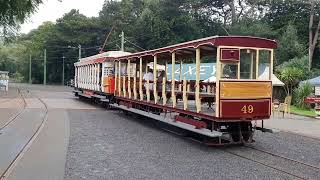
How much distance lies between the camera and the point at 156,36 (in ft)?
211

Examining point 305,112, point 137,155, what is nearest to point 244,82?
point 137,155

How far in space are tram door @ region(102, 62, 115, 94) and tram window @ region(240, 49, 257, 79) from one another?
1286 cm

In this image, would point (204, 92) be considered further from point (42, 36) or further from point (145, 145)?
point (42, 36)

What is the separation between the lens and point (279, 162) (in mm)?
11352

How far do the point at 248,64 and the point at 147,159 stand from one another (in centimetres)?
424

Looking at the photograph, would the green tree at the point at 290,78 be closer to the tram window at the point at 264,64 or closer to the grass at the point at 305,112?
the grass at the point at 305,112

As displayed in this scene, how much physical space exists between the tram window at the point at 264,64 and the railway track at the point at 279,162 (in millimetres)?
2070

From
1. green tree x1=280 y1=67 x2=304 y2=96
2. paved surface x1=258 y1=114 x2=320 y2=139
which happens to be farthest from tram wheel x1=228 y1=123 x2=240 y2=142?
green tree x1=280 y1=67 x2=304 y2=96

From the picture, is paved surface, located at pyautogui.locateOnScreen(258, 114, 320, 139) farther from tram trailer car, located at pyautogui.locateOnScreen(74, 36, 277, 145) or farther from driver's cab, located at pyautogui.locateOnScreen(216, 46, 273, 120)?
driver's cab, located at pyautogui.locateOnScreen(216, 46, 273, 120)

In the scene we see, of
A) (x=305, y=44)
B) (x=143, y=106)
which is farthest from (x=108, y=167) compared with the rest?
(x=305, y=44)

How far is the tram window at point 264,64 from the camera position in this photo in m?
13.7

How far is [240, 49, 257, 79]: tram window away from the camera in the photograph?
13281mm

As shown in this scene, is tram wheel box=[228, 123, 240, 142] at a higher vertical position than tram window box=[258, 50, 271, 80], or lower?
lower

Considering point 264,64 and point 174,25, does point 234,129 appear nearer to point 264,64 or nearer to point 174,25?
point 264,64
